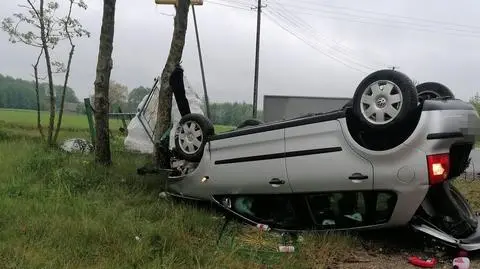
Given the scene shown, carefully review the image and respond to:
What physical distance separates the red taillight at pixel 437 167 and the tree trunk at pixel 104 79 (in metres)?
5.43

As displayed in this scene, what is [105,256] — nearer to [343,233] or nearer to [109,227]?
[109,227]

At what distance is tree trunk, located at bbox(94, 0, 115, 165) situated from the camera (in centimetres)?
820

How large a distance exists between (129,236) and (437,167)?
288 cm

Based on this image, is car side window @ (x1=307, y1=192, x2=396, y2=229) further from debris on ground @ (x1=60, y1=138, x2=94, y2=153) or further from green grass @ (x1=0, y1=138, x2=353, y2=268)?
debris on ground @ (x1=60, y1=138, x2=94, y2=153)

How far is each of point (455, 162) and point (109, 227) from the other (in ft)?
11.2

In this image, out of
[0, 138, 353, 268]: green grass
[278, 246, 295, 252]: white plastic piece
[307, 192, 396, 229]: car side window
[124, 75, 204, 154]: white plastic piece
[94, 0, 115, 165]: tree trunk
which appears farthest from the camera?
[124, 75, 204, 154]: white plastic piece

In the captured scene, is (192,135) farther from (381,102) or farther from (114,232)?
(381,102)

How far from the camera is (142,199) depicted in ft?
21.1

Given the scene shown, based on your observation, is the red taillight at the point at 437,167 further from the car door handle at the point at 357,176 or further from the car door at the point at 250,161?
the car door at the point at 250,161

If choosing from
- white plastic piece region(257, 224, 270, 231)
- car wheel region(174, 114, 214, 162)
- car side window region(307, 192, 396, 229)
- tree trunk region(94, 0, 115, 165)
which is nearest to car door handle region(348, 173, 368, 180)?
car side window region(307, 192, 396, 229)

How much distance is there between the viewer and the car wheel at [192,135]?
6.09 m

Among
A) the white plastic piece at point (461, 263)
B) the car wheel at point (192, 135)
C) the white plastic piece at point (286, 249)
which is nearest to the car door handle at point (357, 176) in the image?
the white plastic piece at point (286, 249)

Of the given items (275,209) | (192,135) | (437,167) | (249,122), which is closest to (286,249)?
(275,209)

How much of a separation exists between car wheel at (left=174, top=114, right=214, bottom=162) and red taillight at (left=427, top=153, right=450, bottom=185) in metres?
2.56
